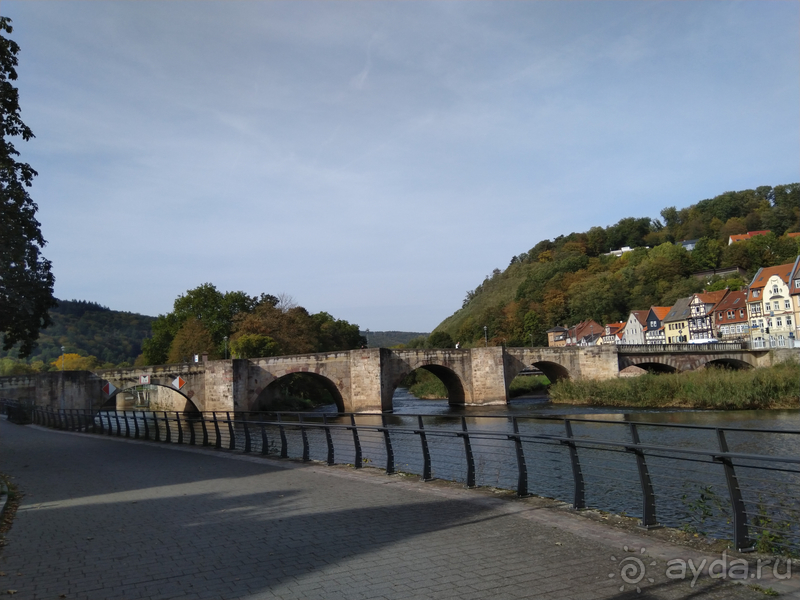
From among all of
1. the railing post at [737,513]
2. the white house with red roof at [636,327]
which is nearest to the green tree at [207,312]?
the white house with red roof at [636,327]

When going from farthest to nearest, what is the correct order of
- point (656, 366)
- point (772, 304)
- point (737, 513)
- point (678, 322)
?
point (678, 322) < point (772, 304) < point (656, 366) < point (737, 513)

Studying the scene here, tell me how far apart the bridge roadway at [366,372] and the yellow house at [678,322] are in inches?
1341

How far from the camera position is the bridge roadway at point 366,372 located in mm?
41219

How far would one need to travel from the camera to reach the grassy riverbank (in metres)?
33.0

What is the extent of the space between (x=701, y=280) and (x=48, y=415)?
302 ft

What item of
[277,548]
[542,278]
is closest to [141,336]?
[542,278]

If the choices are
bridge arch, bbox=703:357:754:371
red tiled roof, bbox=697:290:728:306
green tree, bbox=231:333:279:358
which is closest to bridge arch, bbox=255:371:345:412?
green tree, bbox=231:333:279:358

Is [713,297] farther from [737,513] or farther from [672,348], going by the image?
[737,513]

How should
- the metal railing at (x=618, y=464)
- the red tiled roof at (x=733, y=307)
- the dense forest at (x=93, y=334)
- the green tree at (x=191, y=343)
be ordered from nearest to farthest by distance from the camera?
the metal railing at (x=618, y=464) < the green tree at (x=191, y=343) < the red tiled roof at (x=733, y=307) < the dense forest at (x=93, y=334)

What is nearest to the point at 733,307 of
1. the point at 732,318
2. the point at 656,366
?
the point at 732,318

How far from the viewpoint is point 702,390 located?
35.1 metres

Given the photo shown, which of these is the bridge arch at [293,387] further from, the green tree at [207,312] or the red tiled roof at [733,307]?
the red tiled roof at [733,307]

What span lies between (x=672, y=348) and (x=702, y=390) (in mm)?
15874

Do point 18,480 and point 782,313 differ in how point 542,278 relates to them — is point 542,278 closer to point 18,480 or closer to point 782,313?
point 782,313
